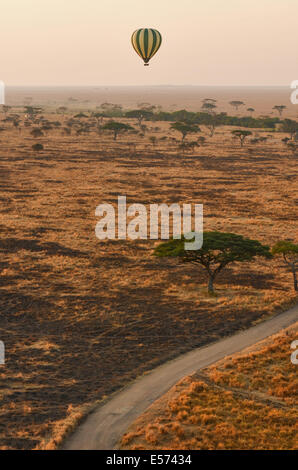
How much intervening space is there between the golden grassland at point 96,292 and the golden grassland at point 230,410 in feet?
8.55

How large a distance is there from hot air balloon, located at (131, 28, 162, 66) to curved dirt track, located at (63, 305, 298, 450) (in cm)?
4518

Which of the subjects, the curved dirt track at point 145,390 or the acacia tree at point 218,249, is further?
the acacia tree at point 218,249

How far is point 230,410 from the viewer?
67.6 ft

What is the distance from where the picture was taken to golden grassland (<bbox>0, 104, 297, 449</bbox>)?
22.3m

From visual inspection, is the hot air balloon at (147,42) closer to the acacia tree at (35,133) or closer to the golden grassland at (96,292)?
the golden grassland at (96,292)

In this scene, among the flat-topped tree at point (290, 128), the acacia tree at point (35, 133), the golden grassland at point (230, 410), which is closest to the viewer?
the golden grassland at point (230, 410)

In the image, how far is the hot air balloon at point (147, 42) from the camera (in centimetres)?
6512

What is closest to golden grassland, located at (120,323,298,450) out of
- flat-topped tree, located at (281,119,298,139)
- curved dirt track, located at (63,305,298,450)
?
curved dirt track, located at (63,305,298,450)

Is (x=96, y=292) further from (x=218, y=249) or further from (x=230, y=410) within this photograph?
(x=230, y=410)

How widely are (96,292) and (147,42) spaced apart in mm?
42012

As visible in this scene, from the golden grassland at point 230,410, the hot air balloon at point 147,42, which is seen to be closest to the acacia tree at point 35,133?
the hot air balloon at point 147,42

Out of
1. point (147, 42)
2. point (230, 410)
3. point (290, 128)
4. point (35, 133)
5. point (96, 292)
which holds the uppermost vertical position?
point (147, 42)

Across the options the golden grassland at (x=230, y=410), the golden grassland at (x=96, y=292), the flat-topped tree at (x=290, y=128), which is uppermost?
the flat-topped tree at (x=290, y=128)

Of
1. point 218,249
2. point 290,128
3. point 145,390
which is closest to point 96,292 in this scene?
point 218,249
